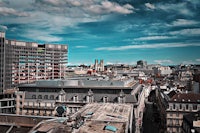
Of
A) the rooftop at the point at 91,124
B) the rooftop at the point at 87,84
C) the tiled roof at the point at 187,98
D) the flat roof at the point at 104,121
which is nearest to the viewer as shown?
the rooftop at the point at 91,124

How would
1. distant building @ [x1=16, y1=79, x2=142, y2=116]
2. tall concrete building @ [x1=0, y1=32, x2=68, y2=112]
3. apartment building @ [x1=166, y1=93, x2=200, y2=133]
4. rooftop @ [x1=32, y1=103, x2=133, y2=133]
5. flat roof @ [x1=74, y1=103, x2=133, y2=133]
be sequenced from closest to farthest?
rooftop @ [x1=32, y1=103, x2=133, y2=133]
flat roof @ [x1=74, y1=103, x2=133, y2=133]
distant building @ [x1=16, y1=79, x2=142, y2=116]
apartment building @ [x1=166, y1=93, x2=200, y2=133]
tall concrete building @ [x1=0, y1=32, x2=68, y2=112]

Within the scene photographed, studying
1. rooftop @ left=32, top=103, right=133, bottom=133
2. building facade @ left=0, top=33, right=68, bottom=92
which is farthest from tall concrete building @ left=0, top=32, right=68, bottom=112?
rooftop @ left=32, top=103, right=133, bottom=133

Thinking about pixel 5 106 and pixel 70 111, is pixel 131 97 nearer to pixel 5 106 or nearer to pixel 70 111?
pixel 70 111

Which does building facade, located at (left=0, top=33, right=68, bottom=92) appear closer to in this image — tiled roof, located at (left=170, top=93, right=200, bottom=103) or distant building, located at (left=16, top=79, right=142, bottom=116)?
distant building, located at (left=16, top=79, right=142, bottom=116)

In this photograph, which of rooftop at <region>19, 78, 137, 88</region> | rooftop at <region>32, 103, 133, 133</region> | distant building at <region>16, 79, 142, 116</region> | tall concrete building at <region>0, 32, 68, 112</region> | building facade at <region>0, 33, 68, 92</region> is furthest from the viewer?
building facade at <region>0, 33, 68, 92</region>

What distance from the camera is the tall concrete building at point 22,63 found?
142m

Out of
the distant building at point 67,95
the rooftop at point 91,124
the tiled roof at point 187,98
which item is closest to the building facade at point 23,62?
the distant building at point 67,95

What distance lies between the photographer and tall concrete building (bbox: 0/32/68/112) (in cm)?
14188

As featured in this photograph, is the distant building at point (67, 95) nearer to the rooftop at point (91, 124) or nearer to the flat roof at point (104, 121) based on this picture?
the flat roof at point (104, 121)

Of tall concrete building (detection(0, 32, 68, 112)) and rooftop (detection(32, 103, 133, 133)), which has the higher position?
tall concrete building (detection(0, 32, 68, 112))

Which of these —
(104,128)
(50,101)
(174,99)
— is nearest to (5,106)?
(50,101)

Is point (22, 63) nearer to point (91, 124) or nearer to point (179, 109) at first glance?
point (179, 109)

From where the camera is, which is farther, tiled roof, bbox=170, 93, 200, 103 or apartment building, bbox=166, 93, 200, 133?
tiled roof, bbox=170, 93, 200, 103

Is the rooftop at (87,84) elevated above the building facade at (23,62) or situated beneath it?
situated beneath
